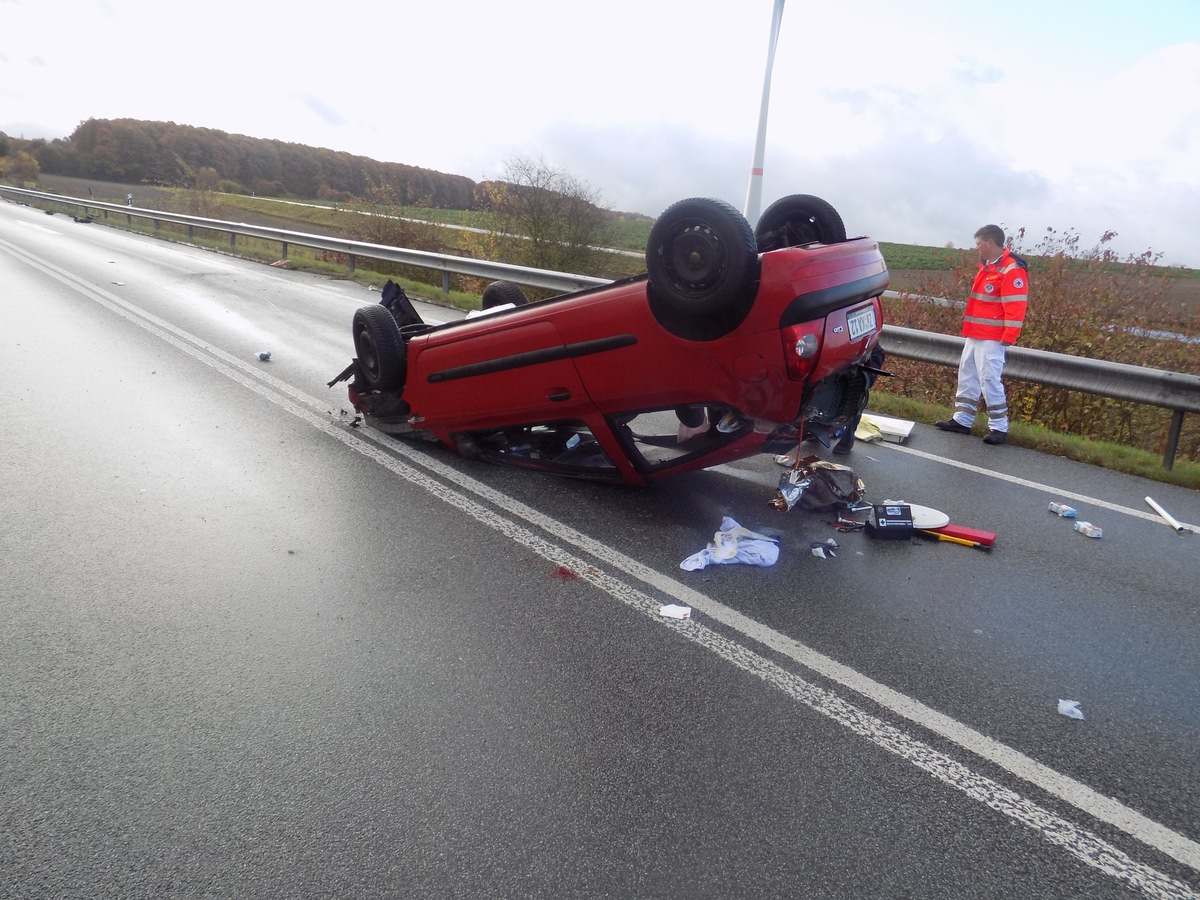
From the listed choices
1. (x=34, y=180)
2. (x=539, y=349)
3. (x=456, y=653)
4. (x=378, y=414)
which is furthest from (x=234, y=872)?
(x=34, y=180)

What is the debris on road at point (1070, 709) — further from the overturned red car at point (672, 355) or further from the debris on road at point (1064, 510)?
the debris on road at point (1064, 510)

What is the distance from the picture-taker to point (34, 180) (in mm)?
62344

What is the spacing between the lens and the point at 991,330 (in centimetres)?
686

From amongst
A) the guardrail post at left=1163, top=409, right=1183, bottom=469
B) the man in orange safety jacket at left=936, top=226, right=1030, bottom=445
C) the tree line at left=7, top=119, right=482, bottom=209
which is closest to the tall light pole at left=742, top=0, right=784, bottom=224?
the man in orange safety jacket at left=936, top=226, right=1030, bottom=445

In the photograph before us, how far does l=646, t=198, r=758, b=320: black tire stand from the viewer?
3.60 metres

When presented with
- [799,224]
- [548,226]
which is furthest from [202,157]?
[799,224]

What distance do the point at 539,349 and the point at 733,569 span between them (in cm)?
168

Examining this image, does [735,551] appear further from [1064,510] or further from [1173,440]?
[1173,440]

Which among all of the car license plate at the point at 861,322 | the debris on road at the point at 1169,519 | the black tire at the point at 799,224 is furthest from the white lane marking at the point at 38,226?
the debris on road at the point at 1169,519

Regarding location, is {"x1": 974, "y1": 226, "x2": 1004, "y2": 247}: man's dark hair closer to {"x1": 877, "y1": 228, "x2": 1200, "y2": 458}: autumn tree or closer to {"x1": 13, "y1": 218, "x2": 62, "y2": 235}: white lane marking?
{"x1": 877, "y1": 228, "x2": 1200, "y2": 458}: autumn tree

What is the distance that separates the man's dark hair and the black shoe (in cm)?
165

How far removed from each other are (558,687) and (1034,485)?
13.6 feet

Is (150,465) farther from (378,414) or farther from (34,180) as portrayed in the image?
(34,180)

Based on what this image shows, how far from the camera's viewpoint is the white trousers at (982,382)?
6.65 meters
